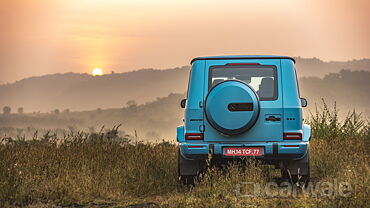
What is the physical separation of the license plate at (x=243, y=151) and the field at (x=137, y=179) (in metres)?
0.19

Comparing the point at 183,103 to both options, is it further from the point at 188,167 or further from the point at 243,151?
the point at 243,151

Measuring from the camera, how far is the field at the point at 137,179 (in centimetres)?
868

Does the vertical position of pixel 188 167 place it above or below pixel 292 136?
below

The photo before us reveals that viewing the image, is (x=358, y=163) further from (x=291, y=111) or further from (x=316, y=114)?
(x=316, y=114)

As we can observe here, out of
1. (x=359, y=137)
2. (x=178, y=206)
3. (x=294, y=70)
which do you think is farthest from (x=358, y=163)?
(x=178, y=206)

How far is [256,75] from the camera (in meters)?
10.1

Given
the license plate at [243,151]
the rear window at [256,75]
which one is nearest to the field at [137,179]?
the license plate at [243,151]

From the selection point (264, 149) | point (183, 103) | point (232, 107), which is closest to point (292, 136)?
point (264, 149)

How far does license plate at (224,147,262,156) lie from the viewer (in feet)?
32.1

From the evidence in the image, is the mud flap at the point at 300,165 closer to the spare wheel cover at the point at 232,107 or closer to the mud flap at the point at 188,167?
the spare wheel cover at the point at 232,107

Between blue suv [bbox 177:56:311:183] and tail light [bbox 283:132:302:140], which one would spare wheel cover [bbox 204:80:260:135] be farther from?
tail light [bbox 283:132:302:140]

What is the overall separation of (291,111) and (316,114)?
9.38 metres

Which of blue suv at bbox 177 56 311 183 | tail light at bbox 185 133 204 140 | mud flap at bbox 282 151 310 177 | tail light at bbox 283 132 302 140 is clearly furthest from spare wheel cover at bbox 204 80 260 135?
mud flap at bbox 282 151 310 177

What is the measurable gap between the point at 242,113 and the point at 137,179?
2250 millimetres
